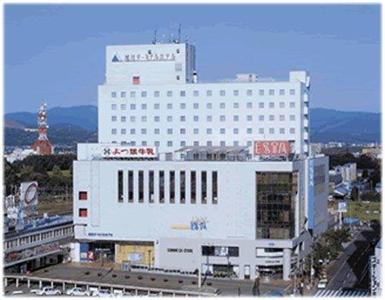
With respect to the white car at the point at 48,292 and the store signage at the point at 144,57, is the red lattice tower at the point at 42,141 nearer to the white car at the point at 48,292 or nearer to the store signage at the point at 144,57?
the store signage at the point at 144,57

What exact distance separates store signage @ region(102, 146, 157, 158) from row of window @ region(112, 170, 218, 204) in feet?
0.77

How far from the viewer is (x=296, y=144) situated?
1140 centimetres

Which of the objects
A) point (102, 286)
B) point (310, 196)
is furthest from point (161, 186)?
point (310, 196)

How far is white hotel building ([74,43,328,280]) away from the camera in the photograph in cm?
917

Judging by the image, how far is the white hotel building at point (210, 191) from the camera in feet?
30.1

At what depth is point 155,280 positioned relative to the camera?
8602mm

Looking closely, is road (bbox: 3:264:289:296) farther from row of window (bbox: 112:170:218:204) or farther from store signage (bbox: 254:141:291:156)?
store signage (bbox: 254:141:291:156)

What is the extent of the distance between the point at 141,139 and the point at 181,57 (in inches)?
56.3

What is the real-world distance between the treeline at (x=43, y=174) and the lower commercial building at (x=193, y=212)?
815 cm

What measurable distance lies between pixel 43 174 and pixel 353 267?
13374 millimetres

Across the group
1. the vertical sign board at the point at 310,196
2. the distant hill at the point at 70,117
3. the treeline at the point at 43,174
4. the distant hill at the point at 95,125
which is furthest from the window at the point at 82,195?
the distant hill at the point at 70,117

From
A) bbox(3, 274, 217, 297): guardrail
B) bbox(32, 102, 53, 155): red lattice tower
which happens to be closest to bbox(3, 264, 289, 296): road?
bbox(3, 274, 217, 297): guardrail

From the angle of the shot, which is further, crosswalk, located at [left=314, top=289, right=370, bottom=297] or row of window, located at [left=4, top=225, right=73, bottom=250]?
row of window, located at [left=4, top=225, right=73, bottom=250]

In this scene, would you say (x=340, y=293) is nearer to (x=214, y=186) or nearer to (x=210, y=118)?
(x=214, y=186)
